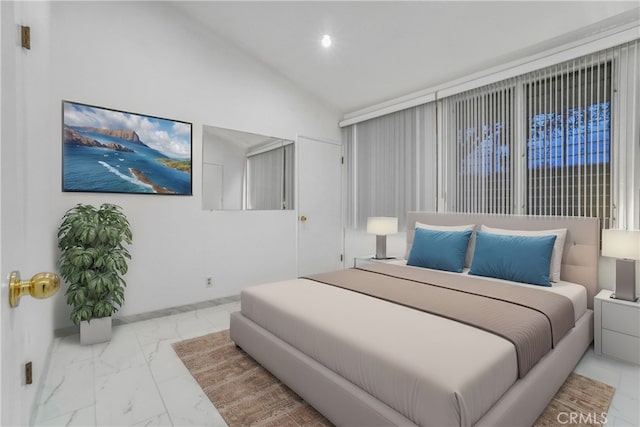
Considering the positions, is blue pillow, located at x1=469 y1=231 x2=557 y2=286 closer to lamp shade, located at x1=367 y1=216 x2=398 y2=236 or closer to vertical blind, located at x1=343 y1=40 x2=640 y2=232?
vertical blind, located at x1=343 y1=40 x2=640 y2=232

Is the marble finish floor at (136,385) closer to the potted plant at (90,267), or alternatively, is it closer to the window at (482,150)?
the potted plant at (90,267)

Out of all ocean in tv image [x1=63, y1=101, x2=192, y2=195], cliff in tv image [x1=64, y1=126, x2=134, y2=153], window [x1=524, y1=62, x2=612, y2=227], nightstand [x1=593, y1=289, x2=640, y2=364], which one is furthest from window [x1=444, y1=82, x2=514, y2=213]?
cliff in tv image [x1=64, y1=126, x2=134, y2=153]

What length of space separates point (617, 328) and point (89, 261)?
4.11m

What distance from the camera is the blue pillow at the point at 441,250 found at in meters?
3.12

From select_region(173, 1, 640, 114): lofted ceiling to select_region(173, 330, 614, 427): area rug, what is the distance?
110 inches

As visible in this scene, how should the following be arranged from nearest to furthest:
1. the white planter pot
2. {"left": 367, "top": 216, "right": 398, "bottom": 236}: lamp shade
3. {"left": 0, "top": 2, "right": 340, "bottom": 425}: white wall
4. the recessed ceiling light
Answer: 1. {"left": 0, "top": 2, "right": 340, "bottom": 425}: white wall
2. the white planter pot
3. the recessed ceiling light
4. {"left": 367, "top": 216, "right": 398, "bottom": 236}: lamp shade

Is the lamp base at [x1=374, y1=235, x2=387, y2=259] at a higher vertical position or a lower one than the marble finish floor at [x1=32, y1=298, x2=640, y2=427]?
higher

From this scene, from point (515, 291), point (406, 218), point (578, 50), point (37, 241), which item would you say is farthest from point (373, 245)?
point (37, 241)

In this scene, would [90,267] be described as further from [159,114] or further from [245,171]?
[245,171]

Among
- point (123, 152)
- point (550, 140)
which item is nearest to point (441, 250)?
point (550, 140)

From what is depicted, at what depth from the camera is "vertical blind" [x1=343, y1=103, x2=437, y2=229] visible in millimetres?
4141

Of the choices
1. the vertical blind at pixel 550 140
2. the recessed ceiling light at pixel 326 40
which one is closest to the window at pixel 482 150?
the vertical blind at pixel 550 140

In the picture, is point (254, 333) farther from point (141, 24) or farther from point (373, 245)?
point (141, 24)

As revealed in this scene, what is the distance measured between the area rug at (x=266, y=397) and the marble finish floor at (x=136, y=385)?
2.3 inches
